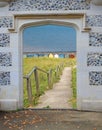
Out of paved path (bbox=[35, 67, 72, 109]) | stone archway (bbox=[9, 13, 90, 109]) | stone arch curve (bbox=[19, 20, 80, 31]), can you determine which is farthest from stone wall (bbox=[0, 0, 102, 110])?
paved path (bbox=[35, 67, 72, 109])

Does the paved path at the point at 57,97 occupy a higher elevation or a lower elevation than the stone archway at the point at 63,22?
lower

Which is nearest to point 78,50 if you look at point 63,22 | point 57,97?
point 63,22

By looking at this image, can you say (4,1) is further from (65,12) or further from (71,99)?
(71,99)

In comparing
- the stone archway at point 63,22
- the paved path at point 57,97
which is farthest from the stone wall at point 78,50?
the paved path at point 57,97

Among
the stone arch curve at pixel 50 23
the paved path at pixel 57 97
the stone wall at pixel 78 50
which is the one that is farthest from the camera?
the paved path at pixel 57 97

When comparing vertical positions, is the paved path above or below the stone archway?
below

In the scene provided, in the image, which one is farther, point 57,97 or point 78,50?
point 57,97

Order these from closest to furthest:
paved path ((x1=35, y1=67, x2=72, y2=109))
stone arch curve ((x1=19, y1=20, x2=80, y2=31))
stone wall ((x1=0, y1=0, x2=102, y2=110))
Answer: stone wall ((x1=0, y1=0, x2=102, y2=110))
stone arch curve ((x1=19, y1=20, x2=80, y2=31))
paved path ((x1=35, y1=67, x2=72, y2=109))

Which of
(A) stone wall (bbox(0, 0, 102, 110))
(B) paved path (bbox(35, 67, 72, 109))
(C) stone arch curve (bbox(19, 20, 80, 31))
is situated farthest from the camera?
(B) paved path (bbox(35, 67, 72, 109))

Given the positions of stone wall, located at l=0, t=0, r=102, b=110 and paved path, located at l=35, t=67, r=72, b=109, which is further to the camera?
paved path, located at l=35, t=67, r=72, b=109

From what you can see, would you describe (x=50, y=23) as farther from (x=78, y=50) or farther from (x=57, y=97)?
(x=57, y=97)

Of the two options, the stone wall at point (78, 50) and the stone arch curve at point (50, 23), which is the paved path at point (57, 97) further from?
the stone arch curve at point (50, 23)

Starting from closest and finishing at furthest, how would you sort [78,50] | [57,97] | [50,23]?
[78,50], [50,23], [57,97]

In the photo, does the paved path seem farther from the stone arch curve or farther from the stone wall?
the stone arch curve
